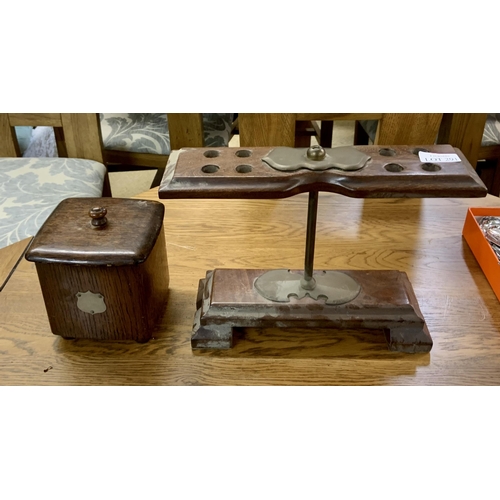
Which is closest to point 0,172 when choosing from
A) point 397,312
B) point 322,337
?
point 322,337

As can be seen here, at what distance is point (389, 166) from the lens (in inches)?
39.7

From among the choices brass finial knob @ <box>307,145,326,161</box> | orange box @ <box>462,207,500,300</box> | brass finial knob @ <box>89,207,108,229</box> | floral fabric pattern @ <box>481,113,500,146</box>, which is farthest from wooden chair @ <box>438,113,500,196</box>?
brass finial knob @ <box>89,207,108,229</box>

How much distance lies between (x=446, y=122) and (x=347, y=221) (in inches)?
34.3

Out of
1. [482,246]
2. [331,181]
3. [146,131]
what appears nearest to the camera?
[331,181]

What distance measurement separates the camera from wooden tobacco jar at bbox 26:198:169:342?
982 mm

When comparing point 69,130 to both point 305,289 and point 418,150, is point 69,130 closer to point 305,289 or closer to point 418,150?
point 305,289

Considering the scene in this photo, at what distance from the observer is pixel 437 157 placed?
1048mm

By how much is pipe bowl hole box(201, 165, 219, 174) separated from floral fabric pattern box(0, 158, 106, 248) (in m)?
0.77

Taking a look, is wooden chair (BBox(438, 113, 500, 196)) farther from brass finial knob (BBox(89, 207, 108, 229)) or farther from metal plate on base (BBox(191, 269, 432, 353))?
brass finial knob (BBox(89, 207, 108, 229))

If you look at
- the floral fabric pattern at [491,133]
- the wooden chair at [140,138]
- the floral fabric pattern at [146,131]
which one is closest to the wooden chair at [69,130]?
the wooden chair at [140,138]

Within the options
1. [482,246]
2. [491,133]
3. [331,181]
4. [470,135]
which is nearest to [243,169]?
[331,181]

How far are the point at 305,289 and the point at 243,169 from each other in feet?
0.95

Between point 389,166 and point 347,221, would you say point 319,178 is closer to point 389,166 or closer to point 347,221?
point 389,166

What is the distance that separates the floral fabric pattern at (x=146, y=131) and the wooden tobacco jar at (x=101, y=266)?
3.54ft
